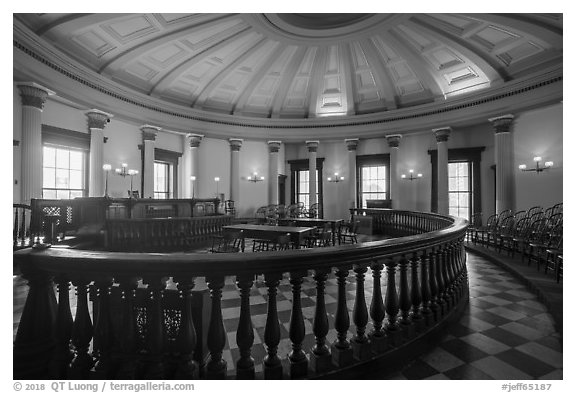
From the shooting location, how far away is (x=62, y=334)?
1.70m

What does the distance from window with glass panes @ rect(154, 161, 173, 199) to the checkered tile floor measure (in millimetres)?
9385

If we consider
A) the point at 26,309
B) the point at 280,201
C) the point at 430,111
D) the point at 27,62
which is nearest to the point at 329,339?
the point at 26,309

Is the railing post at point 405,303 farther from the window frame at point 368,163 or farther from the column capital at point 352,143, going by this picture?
the column capital at point 352,143

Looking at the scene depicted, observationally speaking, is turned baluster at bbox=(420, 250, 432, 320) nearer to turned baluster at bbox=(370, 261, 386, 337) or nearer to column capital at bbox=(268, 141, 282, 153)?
turned baluster at bbox=(370, 261, 386, 337)

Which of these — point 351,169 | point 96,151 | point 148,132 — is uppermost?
point 148,132

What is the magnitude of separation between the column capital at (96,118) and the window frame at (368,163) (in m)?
11.5

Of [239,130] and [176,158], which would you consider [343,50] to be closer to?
[239,130]

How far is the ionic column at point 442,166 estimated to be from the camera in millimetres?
12656

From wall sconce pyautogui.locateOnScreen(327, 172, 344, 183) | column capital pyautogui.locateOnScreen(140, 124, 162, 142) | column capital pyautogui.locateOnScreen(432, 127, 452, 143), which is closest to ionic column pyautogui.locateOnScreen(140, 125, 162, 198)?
column capital pyautogui.locateOnScreen(140, 124, 162, 142)

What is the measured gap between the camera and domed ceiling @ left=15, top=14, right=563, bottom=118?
8586mm

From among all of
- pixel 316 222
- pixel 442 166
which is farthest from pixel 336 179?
pixel 316 222

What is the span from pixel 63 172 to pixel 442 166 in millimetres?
14593

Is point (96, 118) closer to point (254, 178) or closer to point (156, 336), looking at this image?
point (254, 178)

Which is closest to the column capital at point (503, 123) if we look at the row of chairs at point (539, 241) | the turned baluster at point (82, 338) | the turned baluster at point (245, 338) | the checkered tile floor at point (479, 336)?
the row of chairs at point (539, 241)
